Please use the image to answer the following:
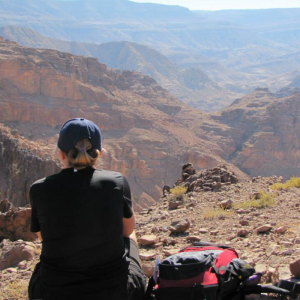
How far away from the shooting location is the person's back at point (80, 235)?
9.72 feet

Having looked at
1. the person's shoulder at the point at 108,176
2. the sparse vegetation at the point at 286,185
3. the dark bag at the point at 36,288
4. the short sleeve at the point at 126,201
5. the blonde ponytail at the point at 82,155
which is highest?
the blonde ponytail at the point at 82,155

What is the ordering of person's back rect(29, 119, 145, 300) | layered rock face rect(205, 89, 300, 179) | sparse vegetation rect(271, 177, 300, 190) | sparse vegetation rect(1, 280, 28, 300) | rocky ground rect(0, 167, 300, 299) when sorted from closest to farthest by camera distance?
person's back rect(29, 119, 145, 300)
sparse vegetation rect(1, 280, 28, 300)
rocky ground rect(0, 167, 300, 299)
sparse vegetation rect(271, 177, 300, 190)
layered rock face rect(205, 89, 300, 179)

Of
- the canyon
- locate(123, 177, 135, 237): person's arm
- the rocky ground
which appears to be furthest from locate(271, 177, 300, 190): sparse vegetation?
the canyon

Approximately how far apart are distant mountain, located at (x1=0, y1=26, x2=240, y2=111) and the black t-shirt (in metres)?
106

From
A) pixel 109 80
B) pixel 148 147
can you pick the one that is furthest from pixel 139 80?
pixel 148 147

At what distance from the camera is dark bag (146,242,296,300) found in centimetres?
317

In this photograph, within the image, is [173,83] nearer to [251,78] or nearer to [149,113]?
[251,78]

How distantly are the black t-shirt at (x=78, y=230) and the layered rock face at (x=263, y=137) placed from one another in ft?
151

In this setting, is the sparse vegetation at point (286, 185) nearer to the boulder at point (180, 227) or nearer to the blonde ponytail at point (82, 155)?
the boulder at point (180, 227)

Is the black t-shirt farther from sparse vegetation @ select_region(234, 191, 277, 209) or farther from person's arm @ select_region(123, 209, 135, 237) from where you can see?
sparse vegetation @ select_region(234, 191, 277, 209)

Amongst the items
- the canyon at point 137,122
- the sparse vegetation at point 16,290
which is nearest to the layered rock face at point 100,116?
the canyon at point 137,122

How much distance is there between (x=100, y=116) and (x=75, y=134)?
144ft

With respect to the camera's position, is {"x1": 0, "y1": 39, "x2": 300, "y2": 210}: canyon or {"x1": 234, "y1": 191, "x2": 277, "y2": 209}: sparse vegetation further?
Answer: {"x1": 0, "y1": 39, "x2": 300, "y2": 210}: canyon

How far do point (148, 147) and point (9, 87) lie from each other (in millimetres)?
14013
